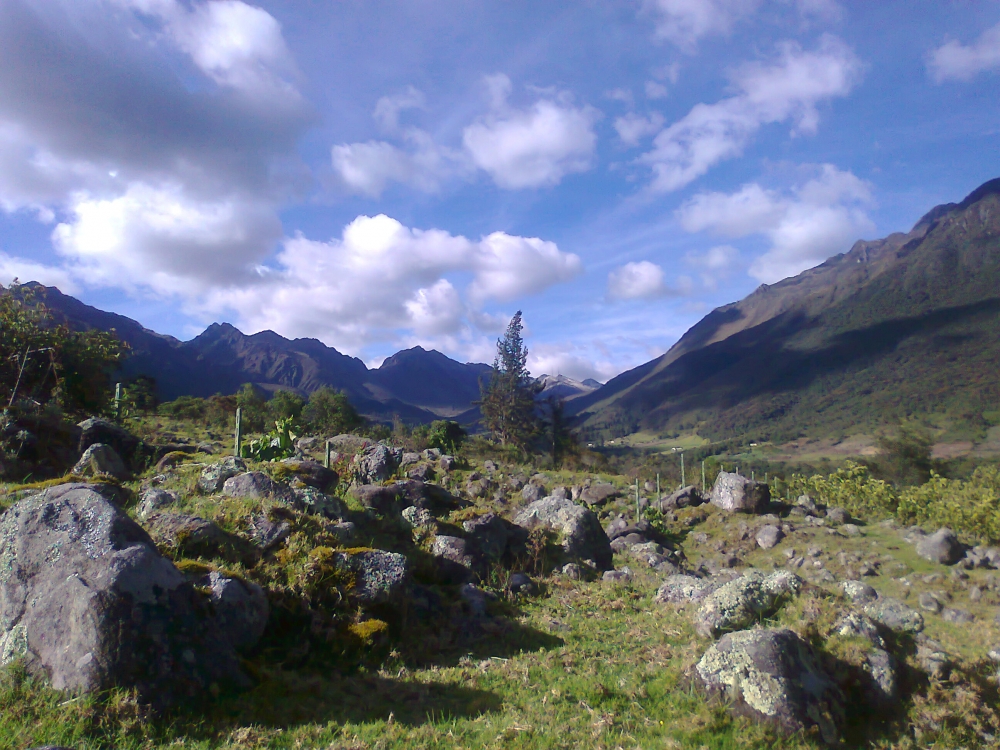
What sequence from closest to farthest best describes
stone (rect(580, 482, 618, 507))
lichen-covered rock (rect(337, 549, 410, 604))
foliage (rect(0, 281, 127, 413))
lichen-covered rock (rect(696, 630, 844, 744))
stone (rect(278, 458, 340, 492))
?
lichen-covered rock (rect(696, 630, 844, 744)) → lichen-covered rock (rect(337, 549, 410, 604)) → stone (rect(278, 458, 340, 492)) → foliage (rect(0, 281, 127, 413)) → stone (rect(580, 482, 618, 507))

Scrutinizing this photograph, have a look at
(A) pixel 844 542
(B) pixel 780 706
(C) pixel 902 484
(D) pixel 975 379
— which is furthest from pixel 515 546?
(D) pixel 975 379

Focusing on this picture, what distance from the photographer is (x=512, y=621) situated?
9.48m

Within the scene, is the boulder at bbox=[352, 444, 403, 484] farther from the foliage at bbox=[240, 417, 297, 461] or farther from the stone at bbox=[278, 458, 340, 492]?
the stone at bbox=[278, 458, 340, 492]

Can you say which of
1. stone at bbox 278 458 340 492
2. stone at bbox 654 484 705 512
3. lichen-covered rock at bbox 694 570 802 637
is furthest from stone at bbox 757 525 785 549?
stone at bbox 278 458 340 492

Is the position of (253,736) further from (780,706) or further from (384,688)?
(780,706)

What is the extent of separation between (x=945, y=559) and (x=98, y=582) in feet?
83.0

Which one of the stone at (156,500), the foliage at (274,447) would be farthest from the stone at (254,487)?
the foliage at (274,447)

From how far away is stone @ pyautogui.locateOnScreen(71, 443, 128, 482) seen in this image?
519 inches

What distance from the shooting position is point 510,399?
56281 mm

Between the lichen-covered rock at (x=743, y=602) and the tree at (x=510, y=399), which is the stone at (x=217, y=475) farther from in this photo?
the tree at (x=510, y=399)

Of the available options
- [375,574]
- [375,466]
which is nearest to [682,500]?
[375,466]

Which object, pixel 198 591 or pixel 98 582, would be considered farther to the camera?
pixel 198 591

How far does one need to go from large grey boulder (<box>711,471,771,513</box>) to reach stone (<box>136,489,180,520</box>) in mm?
23845

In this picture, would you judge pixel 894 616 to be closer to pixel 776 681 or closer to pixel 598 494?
pixel 776 681
